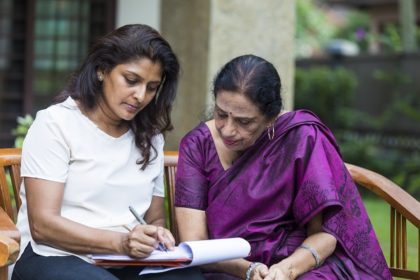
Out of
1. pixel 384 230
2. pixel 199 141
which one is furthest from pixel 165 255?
pixel 384 230

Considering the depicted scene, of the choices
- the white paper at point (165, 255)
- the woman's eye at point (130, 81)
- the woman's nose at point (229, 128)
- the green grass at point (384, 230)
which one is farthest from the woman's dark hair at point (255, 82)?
the green grass at point (384, 230)

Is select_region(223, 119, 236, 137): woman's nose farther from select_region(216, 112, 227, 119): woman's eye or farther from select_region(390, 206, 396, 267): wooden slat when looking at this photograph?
select_region(390, 206, 396, 267): wooden slat

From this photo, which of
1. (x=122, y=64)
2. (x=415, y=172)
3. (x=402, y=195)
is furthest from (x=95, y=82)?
(x=415, y=172)

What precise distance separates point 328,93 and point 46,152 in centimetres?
942

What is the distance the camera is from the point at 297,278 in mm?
3096

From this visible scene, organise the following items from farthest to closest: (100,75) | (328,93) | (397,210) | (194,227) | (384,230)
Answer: (328,93) < (384,230) < (397,210) < (194,227) < (100,75)

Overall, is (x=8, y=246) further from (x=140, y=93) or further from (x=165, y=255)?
(x=140, y=93)

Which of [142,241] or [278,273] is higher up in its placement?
[142,241]

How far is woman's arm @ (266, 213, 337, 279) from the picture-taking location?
3.02m

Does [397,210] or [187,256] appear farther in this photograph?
[397,210]

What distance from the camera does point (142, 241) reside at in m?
2.77

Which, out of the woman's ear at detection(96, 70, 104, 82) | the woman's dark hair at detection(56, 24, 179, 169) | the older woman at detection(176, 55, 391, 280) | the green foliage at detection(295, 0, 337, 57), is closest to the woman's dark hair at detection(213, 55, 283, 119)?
the older woman at detection(176, 55, 391, 280)

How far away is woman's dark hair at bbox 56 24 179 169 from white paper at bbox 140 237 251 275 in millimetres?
490

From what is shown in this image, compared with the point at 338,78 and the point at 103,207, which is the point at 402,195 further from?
the point at 338,78
